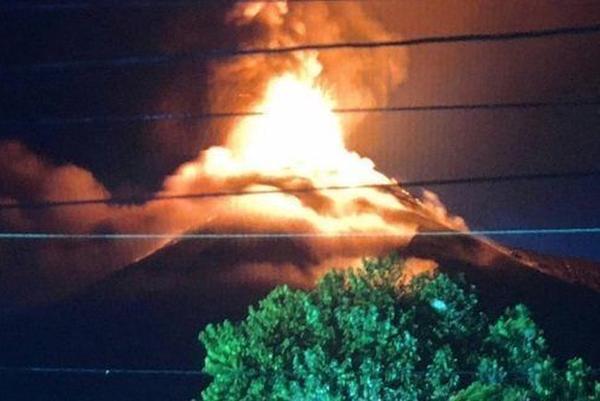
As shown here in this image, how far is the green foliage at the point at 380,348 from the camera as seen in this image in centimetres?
404

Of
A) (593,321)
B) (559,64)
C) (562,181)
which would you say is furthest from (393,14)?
(593,321)

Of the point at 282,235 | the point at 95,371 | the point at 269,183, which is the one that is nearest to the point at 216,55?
the point at 269,183

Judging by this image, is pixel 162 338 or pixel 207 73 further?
pixel 162 338

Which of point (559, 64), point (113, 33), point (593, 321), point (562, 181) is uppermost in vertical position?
point (113, 33)

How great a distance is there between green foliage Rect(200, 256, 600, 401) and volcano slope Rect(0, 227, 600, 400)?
0.20 feet

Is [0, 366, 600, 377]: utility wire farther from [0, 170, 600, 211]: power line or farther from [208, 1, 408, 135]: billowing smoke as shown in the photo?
[208, 1, 408, 135]: billowing smoke

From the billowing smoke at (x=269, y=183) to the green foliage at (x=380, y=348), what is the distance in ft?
0.41

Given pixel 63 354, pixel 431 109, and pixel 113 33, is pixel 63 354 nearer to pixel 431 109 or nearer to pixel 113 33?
pixel 113 33

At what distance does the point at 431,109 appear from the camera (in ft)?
12.2

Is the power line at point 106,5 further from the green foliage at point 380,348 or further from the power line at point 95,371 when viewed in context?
the power line at point 95,371

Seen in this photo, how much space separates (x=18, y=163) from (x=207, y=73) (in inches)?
30.1

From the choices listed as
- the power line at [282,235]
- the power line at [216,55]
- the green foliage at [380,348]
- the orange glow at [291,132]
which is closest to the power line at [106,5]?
the power line at [216,55]

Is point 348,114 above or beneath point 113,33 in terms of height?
beneath

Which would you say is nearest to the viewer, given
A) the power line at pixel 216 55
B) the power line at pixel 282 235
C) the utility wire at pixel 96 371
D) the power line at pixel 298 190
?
the power line at pixel 216 55
